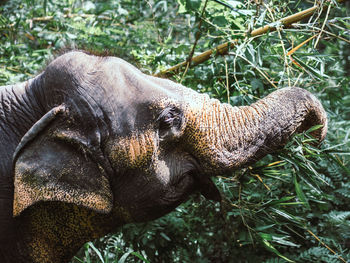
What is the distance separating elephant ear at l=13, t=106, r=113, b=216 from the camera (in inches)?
73.9

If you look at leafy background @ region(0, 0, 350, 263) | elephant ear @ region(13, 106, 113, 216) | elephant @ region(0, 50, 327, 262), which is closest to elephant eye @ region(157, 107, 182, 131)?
elephant @ region(0, 50, 327, 262)

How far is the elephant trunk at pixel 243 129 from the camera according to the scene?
2139 millimetres

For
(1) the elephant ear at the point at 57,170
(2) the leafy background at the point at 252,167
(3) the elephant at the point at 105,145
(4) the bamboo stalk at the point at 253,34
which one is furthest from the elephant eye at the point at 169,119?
(4) the bamboo stalk at the point at 253,34

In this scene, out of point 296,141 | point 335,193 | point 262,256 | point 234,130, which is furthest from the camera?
point 335,193

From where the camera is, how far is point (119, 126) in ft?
6.66

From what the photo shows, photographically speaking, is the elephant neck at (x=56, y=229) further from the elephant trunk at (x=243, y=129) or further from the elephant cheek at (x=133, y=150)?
the elephant trunk at (x=243, y=129)

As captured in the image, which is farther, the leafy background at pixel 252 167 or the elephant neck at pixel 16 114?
the leafy background at pixel 252 167

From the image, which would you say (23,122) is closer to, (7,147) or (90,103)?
(7,147)

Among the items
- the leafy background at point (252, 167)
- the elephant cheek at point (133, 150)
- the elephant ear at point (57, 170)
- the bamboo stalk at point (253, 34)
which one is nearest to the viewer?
the elephant ear at point (57, 170)

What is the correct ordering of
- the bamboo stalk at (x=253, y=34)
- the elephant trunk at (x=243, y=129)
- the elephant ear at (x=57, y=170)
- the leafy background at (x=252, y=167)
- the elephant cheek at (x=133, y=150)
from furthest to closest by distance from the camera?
1. the bamboo stalk at (x=253, y=34)
2. the leafy background at (x=252, y=167)
3. the elephant trunk at (x=243, y=129)
4. the elephant cheek at (x=133, y=150)
5. the elephant ear at (x=57, y=170)

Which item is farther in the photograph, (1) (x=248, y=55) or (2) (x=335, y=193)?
(2) (x=335, y=193)

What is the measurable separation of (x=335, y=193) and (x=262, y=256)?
29.2 inches

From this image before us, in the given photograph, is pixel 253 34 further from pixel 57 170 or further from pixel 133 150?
pixel 57 170

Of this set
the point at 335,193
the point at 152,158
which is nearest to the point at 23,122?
the point at 152,158
